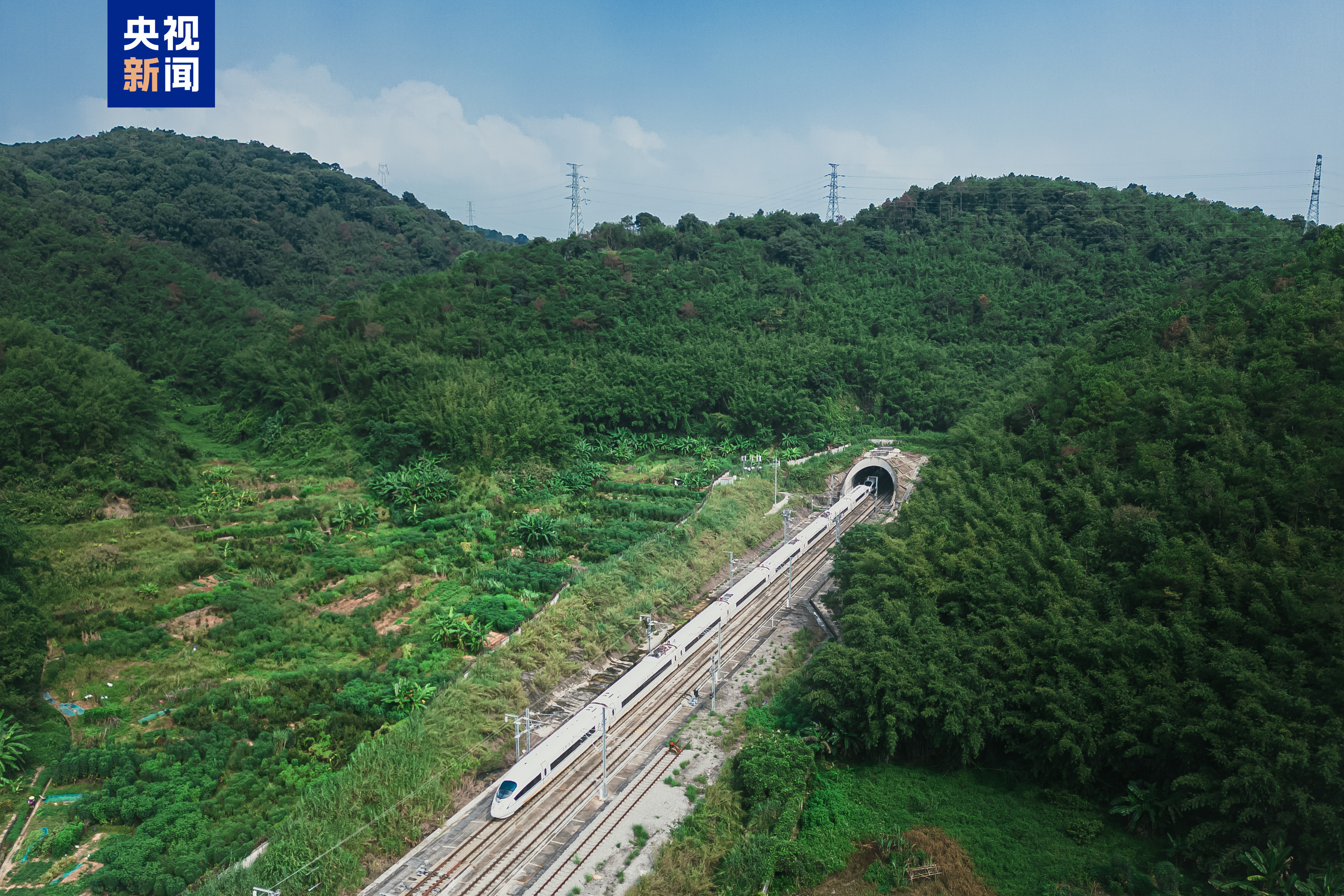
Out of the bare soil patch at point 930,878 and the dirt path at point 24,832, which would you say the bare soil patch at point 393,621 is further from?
the bare soil patch at point 930,878

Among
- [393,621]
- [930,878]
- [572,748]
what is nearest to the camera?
[930,878]

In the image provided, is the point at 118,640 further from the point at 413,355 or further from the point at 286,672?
the point at 413,355

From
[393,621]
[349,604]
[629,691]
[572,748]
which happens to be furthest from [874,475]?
[572,748]

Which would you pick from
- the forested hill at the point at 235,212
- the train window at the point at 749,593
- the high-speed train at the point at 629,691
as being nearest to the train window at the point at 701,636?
A: the high-speed train at the point at 629,691

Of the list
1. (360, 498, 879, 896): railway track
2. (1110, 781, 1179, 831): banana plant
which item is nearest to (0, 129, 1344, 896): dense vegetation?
(1110, 781, 1179, 831): banana plant

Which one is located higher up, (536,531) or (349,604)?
(536,531)

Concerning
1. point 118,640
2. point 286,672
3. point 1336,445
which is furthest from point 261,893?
point 1336,445

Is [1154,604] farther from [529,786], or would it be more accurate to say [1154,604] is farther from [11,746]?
[11,746]
